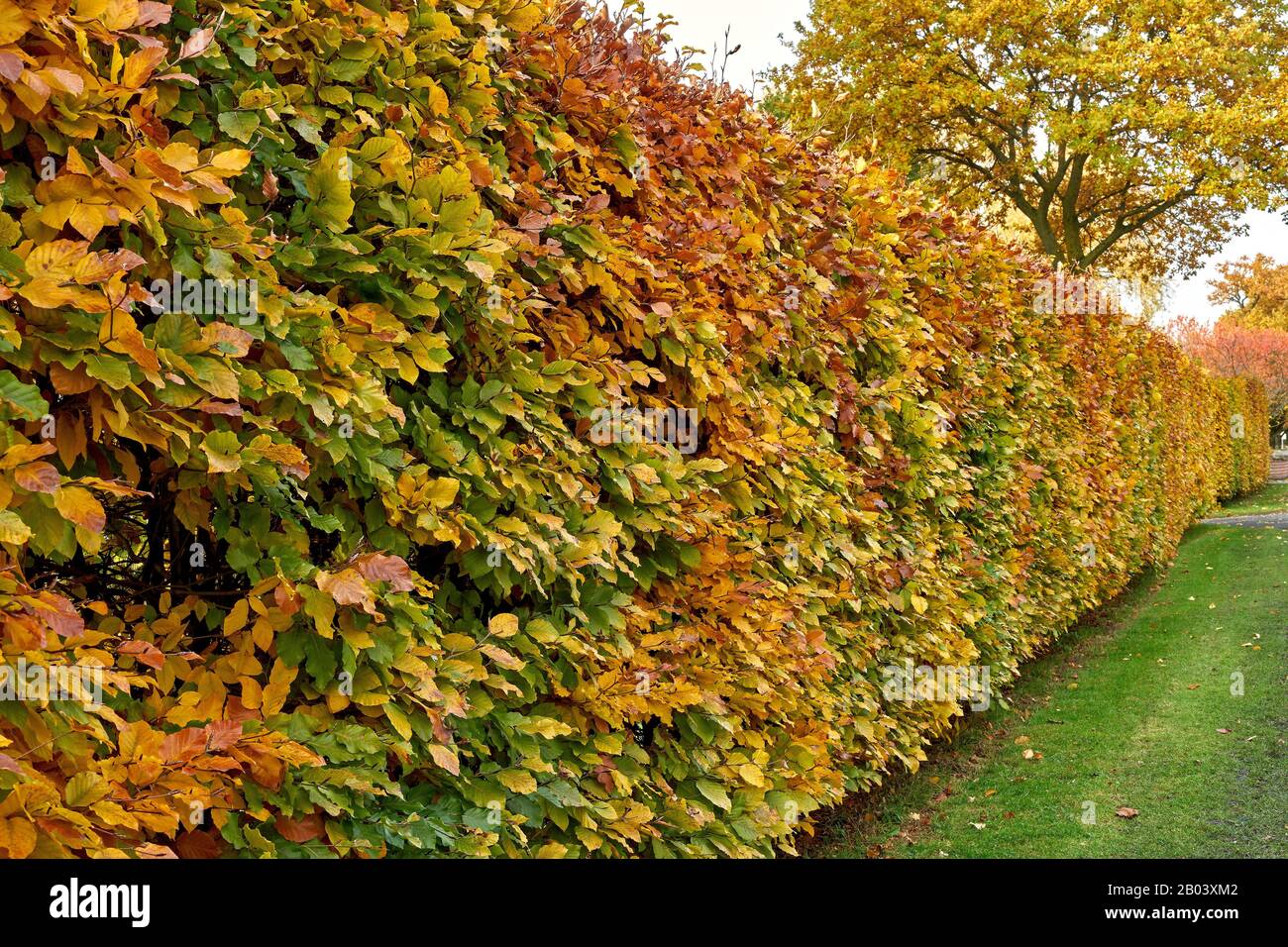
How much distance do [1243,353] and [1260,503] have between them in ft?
87.3

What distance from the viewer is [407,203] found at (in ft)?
8.15

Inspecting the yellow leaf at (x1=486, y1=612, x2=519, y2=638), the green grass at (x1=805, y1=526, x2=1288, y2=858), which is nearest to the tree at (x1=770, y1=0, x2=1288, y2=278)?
the green grass at (x1=805, y1=526, x2=1288, y2=858)

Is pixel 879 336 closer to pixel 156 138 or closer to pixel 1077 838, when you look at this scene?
pixel 1077 838

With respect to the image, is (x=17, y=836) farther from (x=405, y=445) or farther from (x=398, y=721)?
(x=405, y=445)

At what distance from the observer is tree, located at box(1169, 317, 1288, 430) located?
49.3m

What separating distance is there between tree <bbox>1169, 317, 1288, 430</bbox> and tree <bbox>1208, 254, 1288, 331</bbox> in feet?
37.0

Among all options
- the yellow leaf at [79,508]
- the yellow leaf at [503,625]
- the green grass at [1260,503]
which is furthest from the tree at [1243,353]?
the yellow leaf at [79,508]

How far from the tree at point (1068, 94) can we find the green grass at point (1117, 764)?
15.9 m

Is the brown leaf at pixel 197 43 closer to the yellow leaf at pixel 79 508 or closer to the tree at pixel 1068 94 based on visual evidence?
the yellow leaf at pixel 79 508

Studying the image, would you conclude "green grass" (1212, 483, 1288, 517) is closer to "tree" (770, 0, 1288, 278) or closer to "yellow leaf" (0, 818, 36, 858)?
"tree" (770, 0, 1288, 278)

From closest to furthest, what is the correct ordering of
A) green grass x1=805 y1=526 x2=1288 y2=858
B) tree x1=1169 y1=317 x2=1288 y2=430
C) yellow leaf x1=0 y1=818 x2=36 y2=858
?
yellow leaf x1=0 y1=818 x2=36 y2=858 → green grass x1=805 y1=526 x2=1288 y2=858 → tree x1=1169 y1=317 x2=1288 y2=430

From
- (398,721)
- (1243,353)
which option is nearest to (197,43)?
(398,721)

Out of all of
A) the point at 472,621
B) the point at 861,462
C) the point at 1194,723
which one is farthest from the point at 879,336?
the point at 1194,723
